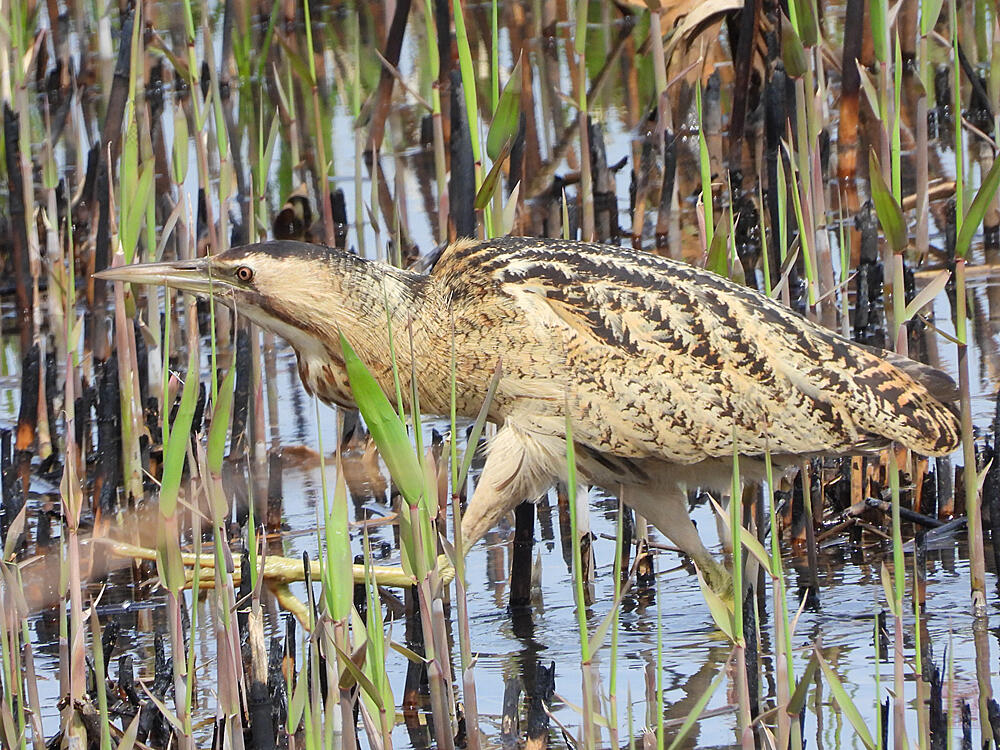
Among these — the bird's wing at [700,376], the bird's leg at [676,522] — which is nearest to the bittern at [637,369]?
the bird's wing at [700,376]

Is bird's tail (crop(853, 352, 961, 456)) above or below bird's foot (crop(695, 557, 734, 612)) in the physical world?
above

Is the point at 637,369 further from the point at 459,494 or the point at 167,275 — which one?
the point at 459,494

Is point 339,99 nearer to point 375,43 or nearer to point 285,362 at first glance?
point 375,43

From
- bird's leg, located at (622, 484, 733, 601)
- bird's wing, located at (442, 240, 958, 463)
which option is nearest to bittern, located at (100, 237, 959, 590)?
bird's wing, located at (442, 240, 958, 463)

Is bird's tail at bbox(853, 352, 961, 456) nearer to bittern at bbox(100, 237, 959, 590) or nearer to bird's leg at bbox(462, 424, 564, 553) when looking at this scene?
bittern at bbox(100, 237, 959, 590)

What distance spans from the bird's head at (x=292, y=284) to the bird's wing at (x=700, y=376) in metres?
0.38

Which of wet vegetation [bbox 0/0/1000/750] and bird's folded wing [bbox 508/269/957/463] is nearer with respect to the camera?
wet vegetation [bbox 0/0/1000/750]

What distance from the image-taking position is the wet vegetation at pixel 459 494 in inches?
96.8

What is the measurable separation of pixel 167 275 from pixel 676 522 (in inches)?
48.5

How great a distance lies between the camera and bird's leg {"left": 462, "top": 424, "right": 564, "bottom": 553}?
3.61 meters

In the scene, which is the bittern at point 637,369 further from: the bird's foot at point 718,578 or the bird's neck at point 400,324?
the bird's foot at point 718,578

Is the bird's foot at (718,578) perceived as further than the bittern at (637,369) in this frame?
Yes

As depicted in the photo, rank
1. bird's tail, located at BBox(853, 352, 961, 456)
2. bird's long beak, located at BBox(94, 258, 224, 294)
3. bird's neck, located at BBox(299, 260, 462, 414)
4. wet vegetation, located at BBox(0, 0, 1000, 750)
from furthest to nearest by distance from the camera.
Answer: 1. bird's neck, located at BBox(299, 260, 462, 414)
2. bird's tail, located at BBox(853, 352, 961, 456)
3. bird's long beak, located at BBox(94, 258, 224, 294)
4. wet vegetation, located at BBox(0, 0, 1000, 750)

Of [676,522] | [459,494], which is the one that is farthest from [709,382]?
[459,494]
